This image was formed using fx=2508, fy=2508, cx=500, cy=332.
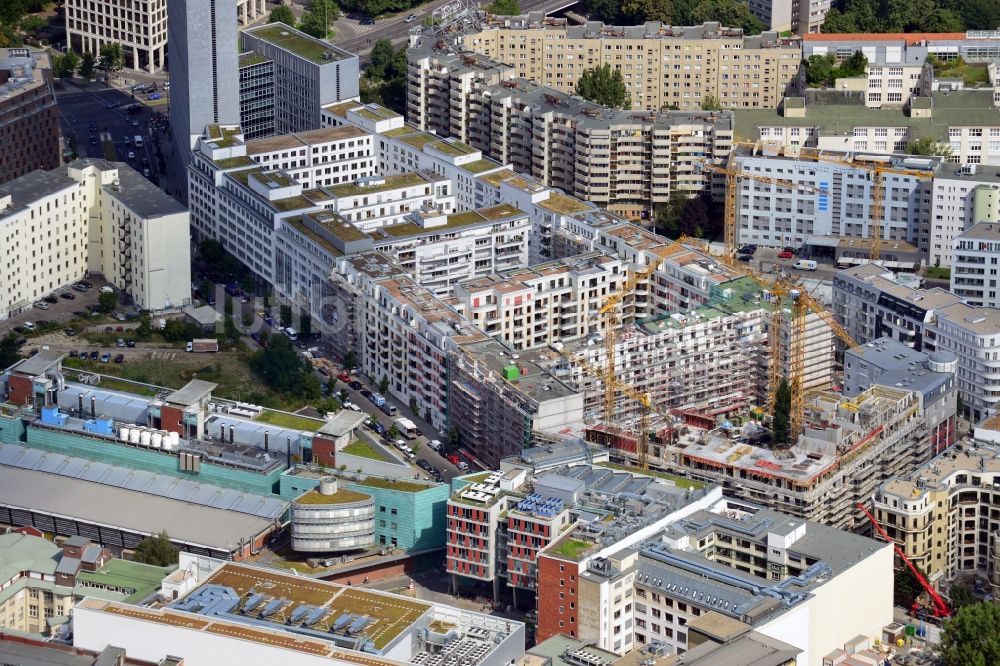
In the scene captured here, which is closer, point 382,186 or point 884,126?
point 382,186

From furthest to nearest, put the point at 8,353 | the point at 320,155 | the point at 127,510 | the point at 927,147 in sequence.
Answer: the point at 927,147
the point at 320,155
the point at 8,353
the point at 127,510

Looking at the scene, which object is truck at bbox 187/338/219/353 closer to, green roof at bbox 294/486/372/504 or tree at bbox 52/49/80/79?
green roof at bbox 294/486/372/504

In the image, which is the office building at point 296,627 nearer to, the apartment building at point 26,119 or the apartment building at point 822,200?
the apartment building at point 26,119

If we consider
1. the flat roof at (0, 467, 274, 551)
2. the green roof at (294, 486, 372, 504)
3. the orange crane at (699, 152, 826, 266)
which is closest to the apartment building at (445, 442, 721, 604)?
the green roof at (294, 486, 372, 504)

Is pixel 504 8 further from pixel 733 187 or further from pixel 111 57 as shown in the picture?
pixel 733 187

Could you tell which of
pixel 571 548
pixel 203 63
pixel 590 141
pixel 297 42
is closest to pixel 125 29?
pixel 297 42

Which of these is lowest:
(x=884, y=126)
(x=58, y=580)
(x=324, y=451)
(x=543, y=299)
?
(x=58, y=580)

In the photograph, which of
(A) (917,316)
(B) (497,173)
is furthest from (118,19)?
(A) (917,316)
